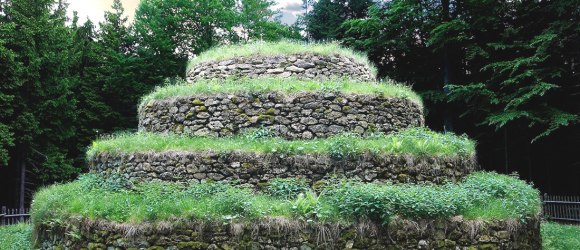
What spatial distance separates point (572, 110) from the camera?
17281 millimetres

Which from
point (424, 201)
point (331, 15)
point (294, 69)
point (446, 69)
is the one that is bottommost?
point (424, 201)

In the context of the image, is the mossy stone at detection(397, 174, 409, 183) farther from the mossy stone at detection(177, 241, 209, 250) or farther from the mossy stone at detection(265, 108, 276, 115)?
the mossy stone at detection(177, 241, 209, 250)

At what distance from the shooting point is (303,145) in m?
8.89

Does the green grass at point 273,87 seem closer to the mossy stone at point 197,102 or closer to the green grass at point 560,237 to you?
the mossy stone at point 197,102

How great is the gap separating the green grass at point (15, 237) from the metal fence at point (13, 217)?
85 centimetres

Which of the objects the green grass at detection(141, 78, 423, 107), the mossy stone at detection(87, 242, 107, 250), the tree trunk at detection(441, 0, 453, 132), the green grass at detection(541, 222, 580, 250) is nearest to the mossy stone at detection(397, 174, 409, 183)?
the green grass at detection(141, 78, 423, 107)

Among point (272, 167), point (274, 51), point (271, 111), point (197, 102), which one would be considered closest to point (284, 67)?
point (274, 51)

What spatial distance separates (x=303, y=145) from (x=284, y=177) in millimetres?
779

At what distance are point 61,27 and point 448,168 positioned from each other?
774 inches

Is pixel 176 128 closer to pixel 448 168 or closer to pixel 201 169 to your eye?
pixel 201 169

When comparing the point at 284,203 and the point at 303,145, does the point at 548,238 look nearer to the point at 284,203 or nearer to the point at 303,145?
the point at 303,145

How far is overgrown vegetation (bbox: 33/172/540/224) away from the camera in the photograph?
284 inches

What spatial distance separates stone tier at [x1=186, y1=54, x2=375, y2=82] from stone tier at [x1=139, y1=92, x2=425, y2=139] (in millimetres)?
1513

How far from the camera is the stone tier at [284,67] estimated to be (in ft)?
36.8
